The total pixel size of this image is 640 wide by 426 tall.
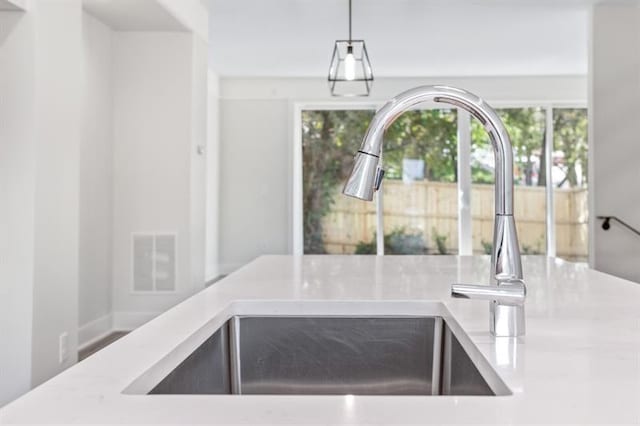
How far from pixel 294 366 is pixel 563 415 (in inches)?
23.9

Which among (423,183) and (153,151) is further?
(423,183)

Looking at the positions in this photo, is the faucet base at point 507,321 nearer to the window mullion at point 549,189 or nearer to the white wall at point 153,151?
the white wall at point 153,151

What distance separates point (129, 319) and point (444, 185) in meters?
4.28

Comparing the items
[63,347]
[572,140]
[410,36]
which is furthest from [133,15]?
[572,140]

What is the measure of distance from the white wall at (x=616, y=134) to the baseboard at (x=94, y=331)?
12.4 feet

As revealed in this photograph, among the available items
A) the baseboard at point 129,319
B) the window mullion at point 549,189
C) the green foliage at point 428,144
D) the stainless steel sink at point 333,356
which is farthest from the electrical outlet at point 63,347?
the window mullion at point 549,189

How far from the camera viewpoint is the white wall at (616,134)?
14.5 ft

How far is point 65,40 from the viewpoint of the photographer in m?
2.73

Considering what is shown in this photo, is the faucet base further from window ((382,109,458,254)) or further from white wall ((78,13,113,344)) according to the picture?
window ((382,109,458,254))

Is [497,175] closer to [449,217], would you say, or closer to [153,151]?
[153,151]

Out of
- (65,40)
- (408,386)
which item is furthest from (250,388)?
(65,40)

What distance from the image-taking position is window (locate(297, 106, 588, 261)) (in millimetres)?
7098

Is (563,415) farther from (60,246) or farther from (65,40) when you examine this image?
(65,40)

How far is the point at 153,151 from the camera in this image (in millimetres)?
4367
